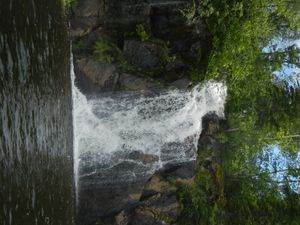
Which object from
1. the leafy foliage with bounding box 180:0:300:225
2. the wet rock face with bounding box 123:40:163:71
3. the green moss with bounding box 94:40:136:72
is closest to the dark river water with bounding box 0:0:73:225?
the green moss with bounding box 94:40:136:72

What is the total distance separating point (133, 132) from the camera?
57.3 ft

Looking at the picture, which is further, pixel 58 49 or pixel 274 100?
pixel 274 100

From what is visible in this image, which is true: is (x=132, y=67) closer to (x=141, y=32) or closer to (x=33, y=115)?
(x=141, y=32)

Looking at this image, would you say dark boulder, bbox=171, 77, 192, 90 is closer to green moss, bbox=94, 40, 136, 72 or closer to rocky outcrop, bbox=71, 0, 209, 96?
rocky outcrop, bbox=71, 0, 209, 96

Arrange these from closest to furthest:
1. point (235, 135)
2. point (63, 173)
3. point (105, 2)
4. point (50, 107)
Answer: point (50, 107) → point (63, 173) → point (105, 2) → point (235, 135)

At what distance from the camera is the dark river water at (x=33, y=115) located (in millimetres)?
7547

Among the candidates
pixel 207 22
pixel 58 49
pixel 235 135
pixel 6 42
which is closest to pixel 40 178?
pixel 6 42

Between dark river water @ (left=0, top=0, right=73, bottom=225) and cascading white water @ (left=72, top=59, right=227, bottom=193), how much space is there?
2.13m

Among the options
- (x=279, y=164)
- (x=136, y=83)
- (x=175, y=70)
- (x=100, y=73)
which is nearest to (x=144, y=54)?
(x=136, y=83)

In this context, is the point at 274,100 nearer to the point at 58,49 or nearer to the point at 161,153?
the point at 161,153

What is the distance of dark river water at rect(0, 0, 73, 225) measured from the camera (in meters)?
7.55

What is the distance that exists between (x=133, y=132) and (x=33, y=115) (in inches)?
327

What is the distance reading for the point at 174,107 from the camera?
17.5 m

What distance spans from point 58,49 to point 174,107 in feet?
18.1
